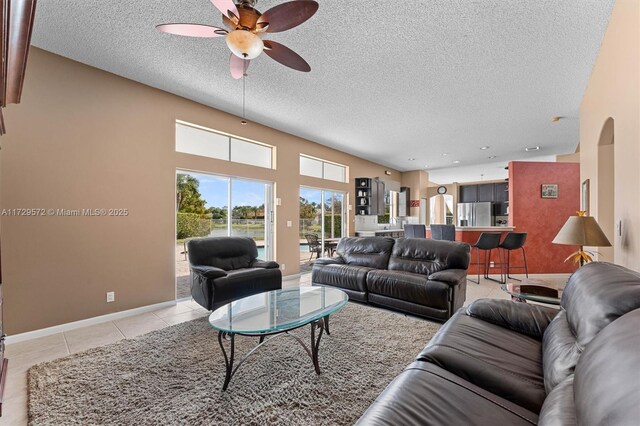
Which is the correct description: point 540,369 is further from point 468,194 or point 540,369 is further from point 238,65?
point 468,194

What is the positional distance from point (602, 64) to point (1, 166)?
604 centimetres

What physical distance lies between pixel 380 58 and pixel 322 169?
4088 mm

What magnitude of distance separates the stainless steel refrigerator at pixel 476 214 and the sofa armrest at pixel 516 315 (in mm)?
9470

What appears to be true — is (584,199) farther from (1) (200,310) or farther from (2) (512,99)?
(1) (200,310)

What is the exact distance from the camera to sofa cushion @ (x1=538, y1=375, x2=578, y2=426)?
861 mm

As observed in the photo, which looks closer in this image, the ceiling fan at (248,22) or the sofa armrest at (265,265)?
the ceiling fan at (248,22)

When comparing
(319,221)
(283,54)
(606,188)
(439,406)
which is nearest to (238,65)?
(283,54)

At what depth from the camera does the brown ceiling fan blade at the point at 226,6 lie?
1.76 metres

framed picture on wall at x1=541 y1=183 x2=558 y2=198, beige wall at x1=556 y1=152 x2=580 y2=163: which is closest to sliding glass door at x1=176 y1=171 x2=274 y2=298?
framed picture on wall at x1=541 y1=183 x2=558 y2=198

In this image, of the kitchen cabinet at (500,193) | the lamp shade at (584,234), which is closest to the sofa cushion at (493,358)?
the lamp shade at (584,234)

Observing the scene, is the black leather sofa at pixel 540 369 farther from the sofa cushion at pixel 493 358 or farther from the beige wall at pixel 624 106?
the beige wall at pixel 624 106

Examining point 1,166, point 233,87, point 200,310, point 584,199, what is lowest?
point 200,310

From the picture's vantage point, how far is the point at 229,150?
496 cm

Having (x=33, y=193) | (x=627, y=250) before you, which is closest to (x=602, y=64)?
(x=627, y=250)
